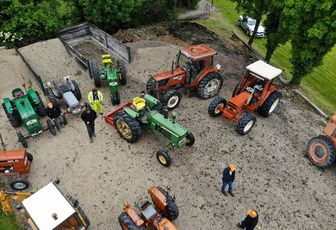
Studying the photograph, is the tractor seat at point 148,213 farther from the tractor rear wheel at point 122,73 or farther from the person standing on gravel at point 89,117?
the tractor rear wheel at point 122,73

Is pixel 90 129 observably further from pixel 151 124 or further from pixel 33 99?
pixel 33 99

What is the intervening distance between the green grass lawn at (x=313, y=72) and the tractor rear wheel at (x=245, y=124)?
16.0ft

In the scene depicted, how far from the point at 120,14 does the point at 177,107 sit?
23.8 ft

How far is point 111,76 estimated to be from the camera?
11.1m

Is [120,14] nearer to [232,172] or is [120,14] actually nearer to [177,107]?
[177,107]

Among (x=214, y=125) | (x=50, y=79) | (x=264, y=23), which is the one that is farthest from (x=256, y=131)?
(x=50, y=79)

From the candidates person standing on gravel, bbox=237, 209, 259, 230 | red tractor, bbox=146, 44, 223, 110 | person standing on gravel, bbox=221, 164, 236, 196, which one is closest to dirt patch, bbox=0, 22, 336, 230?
person standing on gravel, bbox=221, 164, 236, 196

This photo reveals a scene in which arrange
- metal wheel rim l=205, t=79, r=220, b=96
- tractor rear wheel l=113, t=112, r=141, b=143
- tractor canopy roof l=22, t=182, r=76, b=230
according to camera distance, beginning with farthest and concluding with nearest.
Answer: metal wheel rim l=205, t=79, r=220, b=96, tractor rear wheel l=113, t=112, r=141, b=143, tractor canopy roof l=22, t=182, r=76, b=230

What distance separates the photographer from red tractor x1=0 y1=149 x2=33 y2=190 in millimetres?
8281

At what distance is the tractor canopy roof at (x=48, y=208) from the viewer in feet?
20.7

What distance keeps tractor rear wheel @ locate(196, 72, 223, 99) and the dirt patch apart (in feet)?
1.86

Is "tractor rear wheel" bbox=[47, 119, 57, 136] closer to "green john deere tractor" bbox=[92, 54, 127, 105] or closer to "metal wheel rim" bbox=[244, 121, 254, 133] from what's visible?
"green john deere tractor" bbox=[92, 54, 127, 105]

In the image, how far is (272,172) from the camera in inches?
368

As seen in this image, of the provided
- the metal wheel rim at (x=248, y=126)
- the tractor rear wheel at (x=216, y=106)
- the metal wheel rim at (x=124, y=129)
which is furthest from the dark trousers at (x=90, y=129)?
the metal wheel rim at (x=248, y=126)
